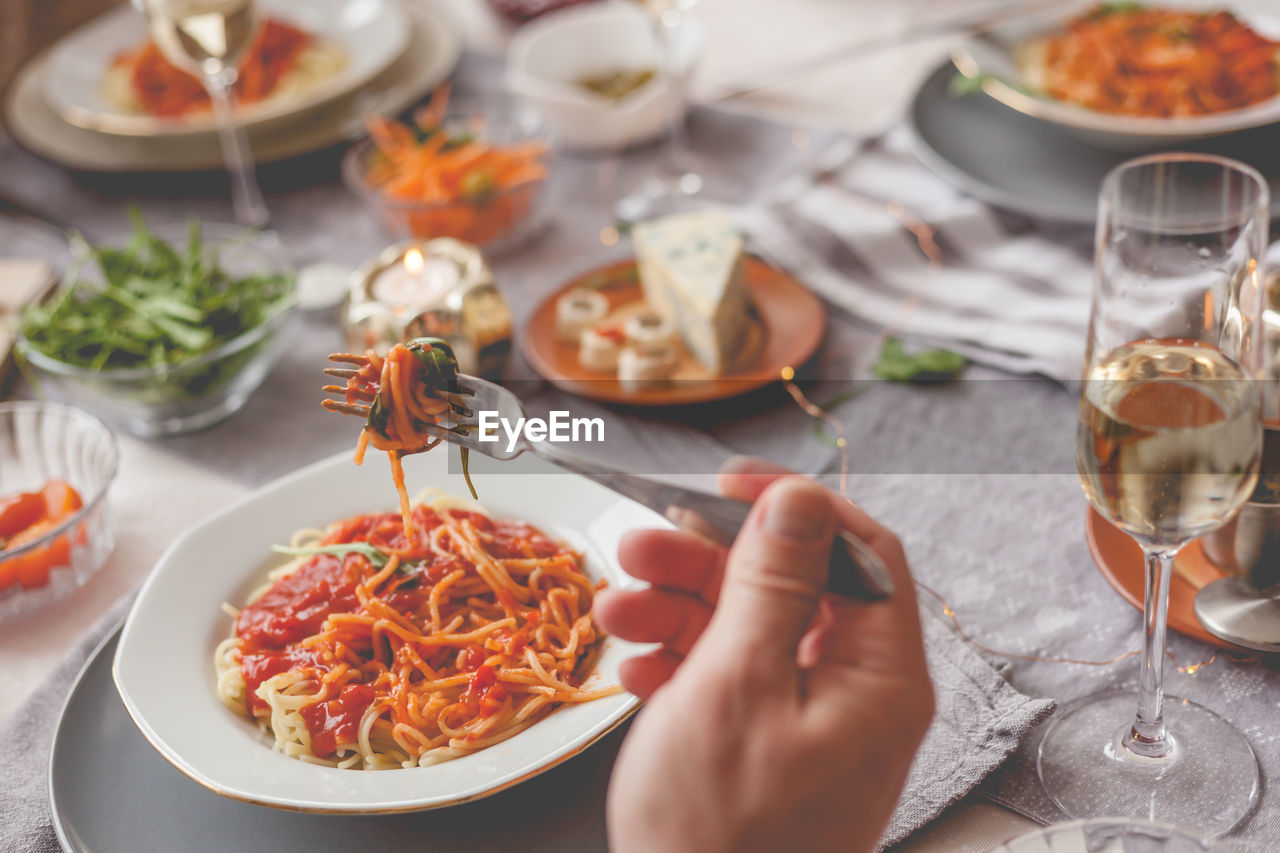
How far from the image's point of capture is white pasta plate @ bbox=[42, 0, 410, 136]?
2471mm

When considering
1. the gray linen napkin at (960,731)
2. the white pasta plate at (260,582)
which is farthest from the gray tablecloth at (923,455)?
the white pasta plate at (260,582)

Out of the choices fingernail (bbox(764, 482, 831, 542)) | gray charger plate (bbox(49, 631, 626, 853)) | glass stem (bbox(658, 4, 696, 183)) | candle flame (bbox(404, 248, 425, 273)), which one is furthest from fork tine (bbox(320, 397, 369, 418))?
glass stem (bbox(658, 4, 696, 183))

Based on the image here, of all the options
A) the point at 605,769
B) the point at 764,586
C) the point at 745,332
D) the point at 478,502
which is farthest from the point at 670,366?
the point at 764,586

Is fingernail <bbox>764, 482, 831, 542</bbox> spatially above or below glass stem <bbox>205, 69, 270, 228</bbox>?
above

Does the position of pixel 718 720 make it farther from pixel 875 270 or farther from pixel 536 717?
Result: pixel 875 270

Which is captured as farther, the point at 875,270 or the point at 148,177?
the point at 148,177

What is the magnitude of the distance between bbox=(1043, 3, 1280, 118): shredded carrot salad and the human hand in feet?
5.17

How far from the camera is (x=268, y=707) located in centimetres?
127

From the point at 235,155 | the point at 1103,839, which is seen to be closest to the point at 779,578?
the point at 1103,839

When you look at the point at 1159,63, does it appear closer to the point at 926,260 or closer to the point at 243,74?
the point at 926,260

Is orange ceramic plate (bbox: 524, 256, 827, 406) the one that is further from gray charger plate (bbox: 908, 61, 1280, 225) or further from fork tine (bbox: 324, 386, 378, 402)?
fork tine (bbox: 324, 386, 378, 402)

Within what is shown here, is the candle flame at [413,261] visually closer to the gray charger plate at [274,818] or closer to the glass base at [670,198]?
the glass base at [670,198]

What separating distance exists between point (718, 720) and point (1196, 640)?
76 cm

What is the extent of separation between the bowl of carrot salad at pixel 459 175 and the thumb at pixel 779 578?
149cm
